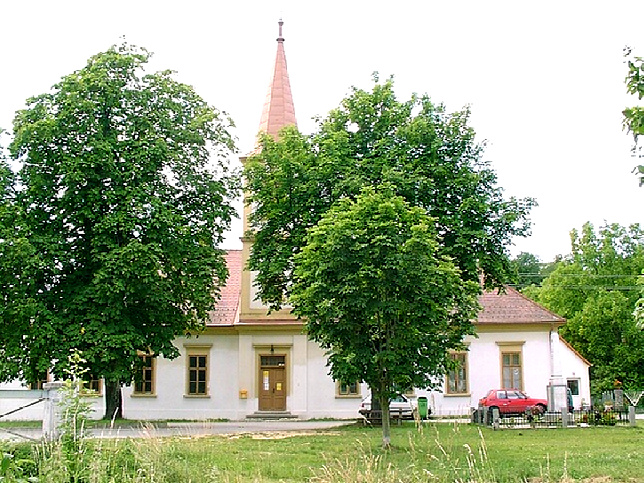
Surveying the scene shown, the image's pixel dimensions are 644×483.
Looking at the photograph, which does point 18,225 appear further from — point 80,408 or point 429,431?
point 80,408

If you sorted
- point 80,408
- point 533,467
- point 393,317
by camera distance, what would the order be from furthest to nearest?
1. point 393,317
2. point 533,467
3. point 80,408

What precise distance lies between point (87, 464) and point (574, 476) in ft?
26.1

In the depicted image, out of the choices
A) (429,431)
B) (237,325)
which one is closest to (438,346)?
(429,431)

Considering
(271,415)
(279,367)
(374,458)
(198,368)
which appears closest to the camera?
(374,458)

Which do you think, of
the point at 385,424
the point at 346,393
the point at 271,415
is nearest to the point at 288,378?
the point at 271,415

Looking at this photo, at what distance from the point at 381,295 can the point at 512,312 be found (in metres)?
21.3

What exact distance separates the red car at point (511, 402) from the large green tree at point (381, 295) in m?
16.3

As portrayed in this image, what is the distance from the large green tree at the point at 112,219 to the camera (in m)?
26.1

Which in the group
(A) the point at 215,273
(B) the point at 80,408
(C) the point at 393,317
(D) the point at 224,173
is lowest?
(B) the point at 80,408

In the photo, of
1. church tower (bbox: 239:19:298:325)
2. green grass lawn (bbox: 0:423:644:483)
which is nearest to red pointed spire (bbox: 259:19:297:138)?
church tower (bbox: 239:19:298:325)

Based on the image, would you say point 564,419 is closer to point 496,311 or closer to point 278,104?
point 496,311

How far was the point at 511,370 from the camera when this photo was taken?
122ft

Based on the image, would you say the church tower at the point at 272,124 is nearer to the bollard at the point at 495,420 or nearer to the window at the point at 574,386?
the bollard at the point at 495,420

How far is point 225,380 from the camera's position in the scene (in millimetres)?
35875
